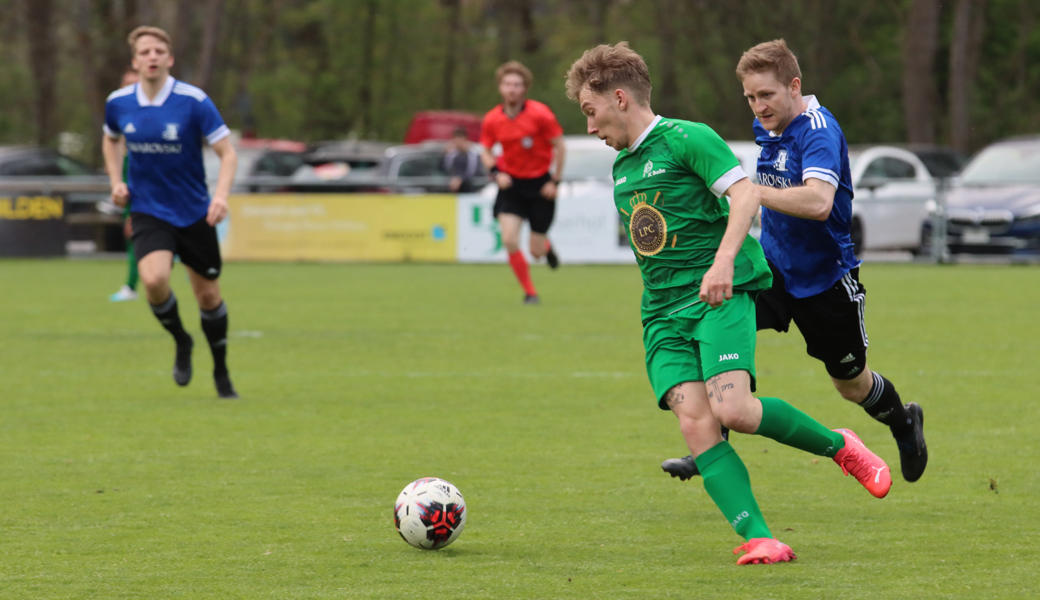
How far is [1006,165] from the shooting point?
20203 mm

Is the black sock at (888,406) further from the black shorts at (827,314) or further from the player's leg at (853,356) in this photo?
the black shorts at (827,314)

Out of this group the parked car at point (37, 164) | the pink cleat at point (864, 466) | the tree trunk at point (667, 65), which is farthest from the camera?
the tree trunk at point (667, 65)

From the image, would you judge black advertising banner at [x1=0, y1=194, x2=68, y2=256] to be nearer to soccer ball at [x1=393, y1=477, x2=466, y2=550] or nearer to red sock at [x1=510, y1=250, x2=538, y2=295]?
red sock at [x1=510, y1=250, x2=538, y2=295]

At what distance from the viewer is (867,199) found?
20.2m

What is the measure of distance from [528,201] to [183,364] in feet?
18.8

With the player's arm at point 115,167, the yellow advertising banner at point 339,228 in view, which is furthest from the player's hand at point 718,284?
the yellow advertising banner at point 339,228

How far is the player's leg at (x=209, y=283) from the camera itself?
7980 millimetres

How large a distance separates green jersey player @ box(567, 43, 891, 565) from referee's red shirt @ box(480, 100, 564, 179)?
8.54m

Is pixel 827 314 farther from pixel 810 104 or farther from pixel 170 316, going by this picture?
pixel 170 316

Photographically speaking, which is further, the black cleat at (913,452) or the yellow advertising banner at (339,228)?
the yellow advertising banner at (339,228)

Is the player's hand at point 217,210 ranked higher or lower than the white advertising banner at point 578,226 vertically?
higher

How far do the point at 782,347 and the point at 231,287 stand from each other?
317 inches

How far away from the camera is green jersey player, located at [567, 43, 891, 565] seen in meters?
4.49

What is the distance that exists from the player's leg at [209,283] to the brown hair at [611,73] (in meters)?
3.83
